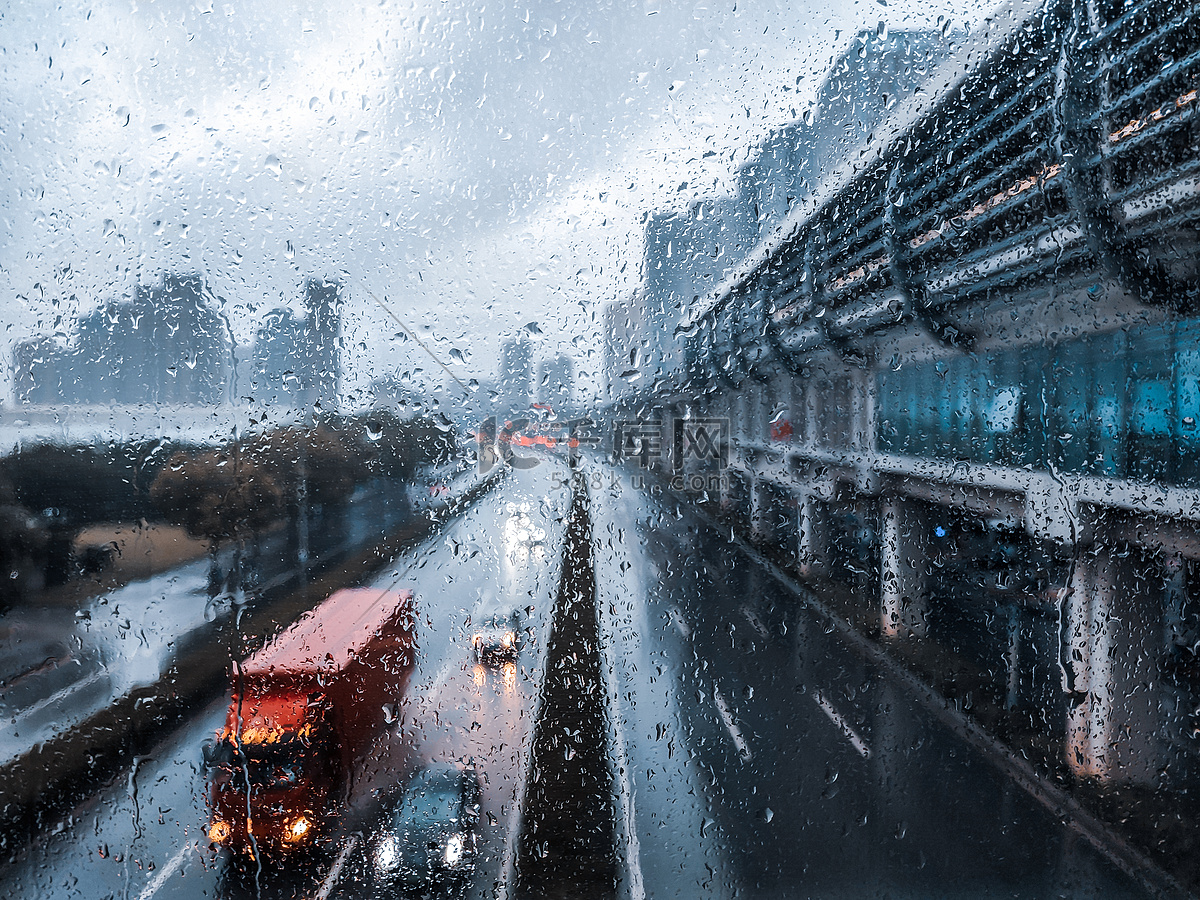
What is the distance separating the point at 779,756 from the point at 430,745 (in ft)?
2.88

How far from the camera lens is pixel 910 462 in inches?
65.4

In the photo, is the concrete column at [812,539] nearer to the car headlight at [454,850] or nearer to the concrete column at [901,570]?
the concrete column at [901,570]

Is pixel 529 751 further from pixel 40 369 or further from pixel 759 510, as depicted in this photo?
pixel 40 369

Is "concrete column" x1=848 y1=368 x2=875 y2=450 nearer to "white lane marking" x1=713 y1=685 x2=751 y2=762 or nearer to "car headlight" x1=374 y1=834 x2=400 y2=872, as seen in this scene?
"white lane marking" x1=713 y1=685 x2=751 y2=762

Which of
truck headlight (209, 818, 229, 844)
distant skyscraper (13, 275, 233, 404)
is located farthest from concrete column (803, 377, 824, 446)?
truck headlight (209, 818, 229, 844)

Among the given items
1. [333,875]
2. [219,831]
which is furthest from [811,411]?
[219,831]

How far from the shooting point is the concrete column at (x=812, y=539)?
1.64 m

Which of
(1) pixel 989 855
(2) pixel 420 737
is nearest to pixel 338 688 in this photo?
(2) pixel 420 737

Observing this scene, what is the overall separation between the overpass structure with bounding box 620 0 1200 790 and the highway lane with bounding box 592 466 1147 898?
178 mm

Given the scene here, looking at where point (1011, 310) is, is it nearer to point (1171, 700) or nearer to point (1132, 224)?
point (1132, 224)

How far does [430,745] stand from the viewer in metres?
1.49

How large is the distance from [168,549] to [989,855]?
216 cm

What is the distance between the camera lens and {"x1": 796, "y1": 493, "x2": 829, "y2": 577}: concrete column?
5.40 ft

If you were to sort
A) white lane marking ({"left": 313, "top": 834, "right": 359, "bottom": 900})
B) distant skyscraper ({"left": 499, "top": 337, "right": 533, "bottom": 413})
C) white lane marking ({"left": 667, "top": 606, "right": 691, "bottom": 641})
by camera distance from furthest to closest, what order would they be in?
white lane marking ({"left": 667, "top": 606, "right": 691, "bottom": 641}) < distant skyscraper ({"left": 499, "top": 337, "right": 533, "bottom": 413}) < white lane marking ({"left": 313, "top": 834, "right": 359, "bottom": 900})
